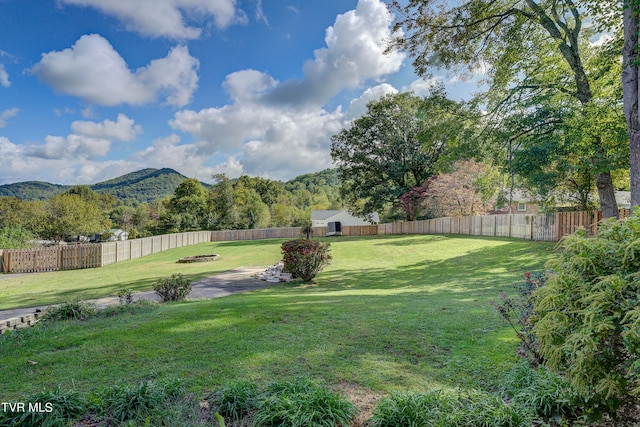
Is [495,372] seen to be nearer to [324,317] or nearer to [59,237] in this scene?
[324,317]

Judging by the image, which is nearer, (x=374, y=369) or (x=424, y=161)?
(x=374, y=369)

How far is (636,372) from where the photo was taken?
175cm

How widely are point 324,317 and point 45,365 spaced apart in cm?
338

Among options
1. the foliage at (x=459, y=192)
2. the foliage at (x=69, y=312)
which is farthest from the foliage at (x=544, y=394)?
the foliage at (x=459, y=192)

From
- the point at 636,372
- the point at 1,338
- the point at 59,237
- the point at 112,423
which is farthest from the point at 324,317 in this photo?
the point at 59,237

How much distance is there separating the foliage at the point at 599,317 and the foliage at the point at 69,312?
6.73 metres

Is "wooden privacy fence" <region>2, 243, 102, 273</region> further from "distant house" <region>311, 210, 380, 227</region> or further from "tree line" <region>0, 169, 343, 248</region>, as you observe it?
"distant house" <region>311, 210, 380, 227</region>

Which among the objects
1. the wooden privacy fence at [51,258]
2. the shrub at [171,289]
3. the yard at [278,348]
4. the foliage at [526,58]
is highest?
the foliage at [526,58]

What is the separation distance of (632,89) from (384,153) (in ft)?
82.7

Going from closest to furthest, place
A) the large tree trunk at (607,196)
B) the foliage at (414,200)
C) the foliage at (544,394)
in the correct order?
the foliage at (544,394) → the large tree trunk at (607,196) → the foliage at (414,200)

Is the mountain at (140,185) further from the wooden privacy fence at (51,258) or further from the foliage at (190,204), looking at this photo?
the wooden privacy fence at (51,258)

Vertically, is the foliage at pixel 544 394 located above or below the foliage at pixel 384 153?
below

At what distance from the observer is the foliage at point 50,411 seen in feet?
7.33

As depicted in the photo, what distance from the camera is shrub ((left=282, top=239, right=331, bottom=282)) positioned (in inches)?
452
